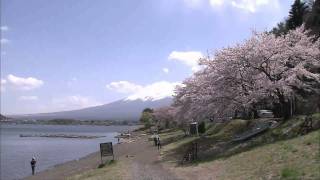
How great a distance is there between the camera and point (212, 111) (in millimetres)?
41688

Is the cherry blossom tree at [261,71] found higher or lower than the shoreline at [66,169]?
higher

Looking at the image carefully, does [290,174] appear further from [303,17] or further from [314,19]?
[303,17]

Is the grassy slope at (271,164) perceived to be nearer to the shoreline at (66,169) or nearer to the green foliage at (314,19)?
the shoreline at (66,169)

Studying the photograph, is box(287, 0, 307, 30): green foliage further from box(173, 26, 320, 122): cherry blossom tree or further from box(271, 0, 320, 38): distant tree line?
box(173, 26, 320, 122): cherry blossom tree

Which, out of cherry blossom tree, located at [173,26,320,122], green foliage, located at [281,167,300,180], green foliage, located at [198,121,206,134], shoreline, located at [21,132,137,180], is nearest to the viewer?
green foliage, located at [281,167,300,180]

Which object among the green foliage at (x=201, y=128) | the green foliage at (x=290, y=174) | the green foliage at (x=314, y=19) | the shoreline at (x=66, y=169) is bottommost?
the shoreline at (x=66, y=169)

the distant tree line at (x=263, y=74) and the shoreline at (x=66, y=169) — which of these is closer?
the distant tree line at (x=263, y=74)

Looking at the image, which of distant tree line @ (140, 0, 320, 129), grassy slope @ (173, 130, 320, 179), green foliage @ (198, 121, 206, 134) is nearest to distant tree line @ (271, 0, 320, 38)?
green foliage @ (198, 121, 206, 134)

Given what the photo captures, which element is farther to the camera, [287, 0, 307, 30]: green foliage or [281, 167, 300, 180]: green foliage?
[287, 0, 307, 30]: green foliage

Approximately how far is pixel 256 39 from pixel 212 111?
811 cm

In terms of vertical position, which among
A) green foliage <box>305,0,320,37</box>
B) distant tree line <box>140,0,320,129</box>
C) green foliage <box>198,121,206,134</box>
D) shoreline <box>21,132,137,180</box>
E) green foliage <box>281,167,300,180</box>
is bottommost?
shoreline <box>21,132,137,180</box>

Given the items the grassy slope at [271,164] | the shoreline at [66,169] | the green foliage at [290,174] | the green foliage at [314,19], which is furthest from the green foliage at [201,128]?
the green foliage at [290,174]

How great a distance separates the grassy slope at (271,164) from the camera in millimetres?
16572

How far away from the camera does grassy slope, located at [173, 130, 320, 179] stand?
54.4 feet
